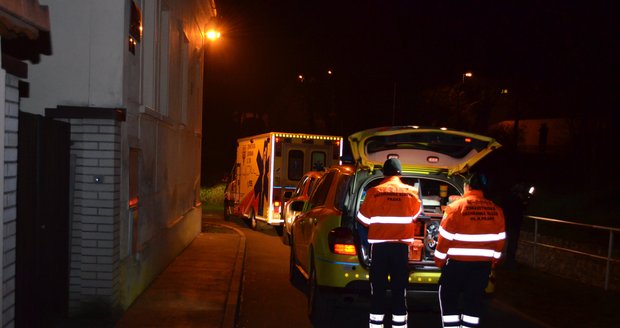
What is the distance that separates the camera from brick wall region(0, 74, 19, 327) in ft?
14.4

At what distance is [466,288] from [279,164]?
1178 cm

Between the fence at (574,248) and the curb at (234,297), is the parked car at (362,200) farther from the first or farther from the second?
the fence at (574,248)

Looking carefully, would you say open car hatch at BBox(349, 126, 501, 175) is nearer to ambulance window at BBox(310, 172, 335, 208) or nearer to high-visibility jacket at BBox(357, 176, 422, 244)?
high-visibility jacket at BBox(357, 176, 422, 244)

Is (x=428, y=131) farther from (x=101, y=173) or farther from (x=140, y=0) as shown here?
(x=140, y=0)

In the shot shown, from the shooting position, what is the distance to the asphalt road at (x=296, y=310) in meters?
7.82

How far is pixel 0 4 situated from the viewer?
12.4ft

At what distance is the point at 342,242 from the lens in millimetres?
7078

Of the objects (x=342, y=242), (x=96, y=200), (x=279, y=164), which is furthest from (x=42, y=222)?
(x=279, y=164)

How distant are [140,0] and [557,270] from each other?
29.7 feet

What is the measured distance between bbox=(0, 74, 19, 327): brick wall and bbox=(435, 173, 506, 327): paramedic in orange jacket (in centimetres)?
378

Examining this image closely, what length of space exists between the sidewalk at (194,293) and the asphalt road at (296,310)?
26cm

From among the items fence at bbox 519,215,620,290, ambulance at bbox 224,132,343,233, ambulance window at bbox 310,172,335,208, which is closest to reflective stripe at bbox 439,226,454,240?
ambulance window at bbox 310,172,335,208

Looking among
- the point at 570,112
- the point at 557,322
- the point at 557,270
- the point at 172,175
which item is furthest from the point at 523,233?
the point at 570,112

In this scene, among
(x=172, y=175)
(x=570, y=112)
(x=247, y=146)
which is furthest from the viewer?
(x=570, y=112)
